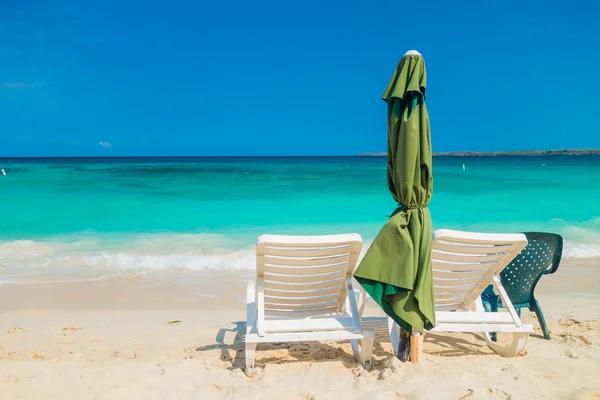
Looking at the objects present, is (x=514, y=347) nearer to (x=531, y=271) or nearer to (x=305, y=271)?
(x=531, y=271)

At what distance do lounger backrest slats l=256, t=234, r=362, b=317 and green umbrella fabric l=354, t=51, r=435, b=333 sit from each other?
253mm

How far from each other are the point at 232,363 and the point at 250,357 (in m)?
0.36

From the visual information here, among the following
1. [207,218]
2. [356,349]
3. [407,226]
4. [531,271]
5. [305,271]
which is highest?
[407,226]

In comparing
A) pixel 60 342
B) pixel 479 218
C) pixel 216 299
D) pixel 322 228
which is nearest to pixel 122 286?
pixel 216 299

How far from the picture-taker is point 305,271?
337 cm

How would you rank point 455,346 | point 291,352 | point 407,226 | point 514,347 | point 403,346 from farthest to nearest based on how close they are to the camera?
point 455,346, point 291,352, point 514,347, point 403,346, point 407,226

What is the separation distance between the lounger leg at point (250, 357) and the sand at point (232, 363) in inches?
2.3

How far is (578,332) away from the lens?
4.13 meters

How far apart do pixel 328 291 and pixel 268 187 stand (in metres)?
20.3

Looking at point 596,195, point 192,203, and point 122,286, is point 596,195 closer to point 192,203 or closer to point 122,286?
point 192,203

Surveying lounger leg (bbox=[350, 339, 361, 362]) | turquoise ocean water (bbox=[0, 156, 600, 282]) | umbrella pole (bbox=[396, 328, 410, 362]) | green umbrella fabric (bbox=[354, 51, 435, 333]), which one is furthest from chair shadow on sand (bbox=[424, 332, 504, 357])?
turquoise ocean water (bbox=[0, 156, 600, 282])

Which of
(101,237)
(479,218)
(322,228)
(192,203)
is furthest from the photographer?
(192,203)

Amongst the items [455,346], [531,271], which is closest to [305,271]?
[455,346]

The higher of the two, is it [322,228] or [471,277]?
[471,277]
